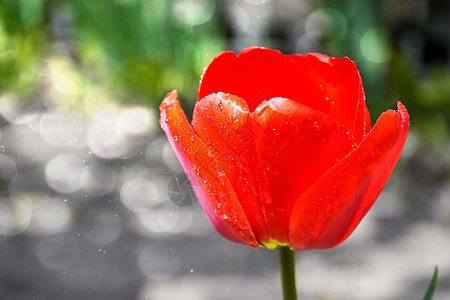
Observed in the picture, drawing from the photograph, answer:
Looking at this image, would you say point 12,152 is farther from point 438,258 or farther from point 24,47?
point 438,258

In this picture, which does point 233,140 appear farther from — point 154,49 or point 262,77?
point 154,49

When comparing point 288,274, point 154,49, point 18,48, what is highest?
point 154,49

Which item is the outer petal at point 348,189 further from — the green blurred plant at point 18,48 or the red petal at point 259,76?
the green blurred plant at point 18,48

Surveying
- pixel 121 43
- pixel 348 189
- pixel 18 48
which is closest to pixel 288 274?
pixel 348 189

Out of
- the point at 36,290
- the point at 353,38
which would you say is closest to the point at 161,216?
the point at 36,290

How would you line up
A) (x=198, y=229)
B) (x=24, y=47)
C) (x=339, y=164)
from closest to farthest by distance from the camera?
A: (x=339, y=164)
(x=24, y=47)
(x=198, y=229)

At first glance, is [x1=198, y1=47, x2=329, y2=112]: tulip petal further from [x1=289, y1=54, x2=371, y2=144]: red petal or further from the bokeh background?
the bokeh background

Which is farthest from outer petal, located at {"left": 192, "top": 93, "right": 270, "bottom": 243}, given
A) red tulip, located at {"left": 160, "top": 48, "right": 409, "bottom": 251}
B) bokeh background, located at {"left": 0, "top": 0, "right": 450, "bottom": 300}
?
bokeh background, located at {"left": 0, "top": 0, "right": 450, "bottom": 300}

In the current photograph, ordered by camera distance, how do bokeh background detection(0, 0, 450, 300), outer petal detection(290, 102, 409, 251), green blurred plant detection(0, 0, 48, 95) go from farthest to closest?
1. bokeh background detection(0, 0, 450, 300)
2. green blurred plant detection(0, 0, 48, 95)
3. outer petal detection(290, 102, 409, 251)
